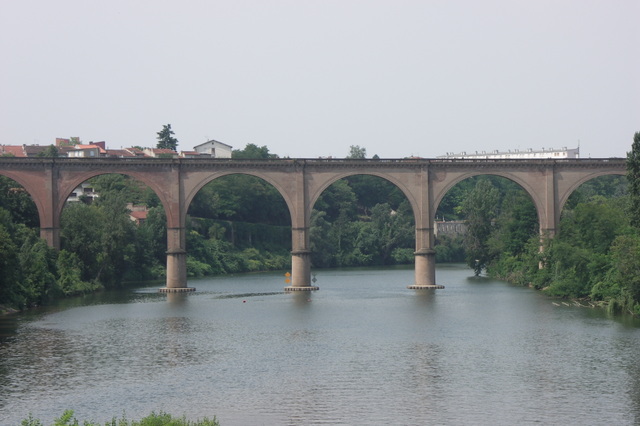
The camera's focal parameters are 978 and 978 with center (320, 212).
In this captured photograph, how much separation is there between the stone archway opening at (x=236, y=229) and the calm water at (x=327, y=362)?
3532cm

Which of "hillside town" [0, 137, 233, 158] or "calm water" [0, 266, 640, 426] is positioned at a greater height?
"hillside town" [0, 137, 233, 158]

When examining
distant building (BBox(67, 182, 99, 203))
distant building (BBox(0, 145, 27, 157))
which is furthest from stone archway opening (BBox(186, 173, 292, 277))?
distant building (BBox(0, 145, 27, 157))

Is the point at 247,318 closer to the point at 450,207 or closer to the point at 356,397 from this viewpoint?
the point at 356,397

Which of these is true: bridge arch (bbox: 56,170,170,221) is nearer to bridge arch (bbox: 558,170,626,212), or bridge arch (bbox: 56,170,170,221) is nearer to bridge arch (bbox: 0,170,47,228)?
bridge arch (bbox: 0,170,47,228)

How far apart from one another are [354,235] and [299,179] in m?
45.6

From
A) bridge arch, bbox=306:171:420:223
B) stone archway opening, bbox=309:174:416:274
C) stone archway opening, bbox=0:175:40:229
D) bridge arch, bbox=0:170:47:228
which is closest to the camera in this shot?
bridge arch, bbox=0:170:47:228

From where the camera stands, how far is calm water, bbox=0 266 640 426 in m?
29.1

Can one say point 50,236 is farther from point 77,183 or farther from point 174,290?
point 174,290

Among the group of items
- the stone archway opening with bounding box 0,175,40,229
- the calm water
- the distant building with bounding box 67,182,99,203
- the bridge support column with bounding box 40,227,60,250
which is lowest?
the calm water

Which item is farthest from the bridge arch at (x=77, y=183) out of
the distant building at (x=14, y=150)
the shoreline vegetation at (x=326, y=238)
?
the distant building at (x=14, y=150)

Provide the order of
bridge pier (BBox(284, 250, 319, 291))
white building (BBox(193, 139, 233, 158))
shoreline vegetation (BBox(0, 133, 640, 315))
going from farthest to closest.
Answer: white building (BBox(193, 139, 233, 158)) < bridge pier (BBox(284, 250, 319, 291)) < shoreline vegetation (BBox(0, 133, 640, 315))

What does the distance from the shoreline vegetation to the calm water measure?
123 inches

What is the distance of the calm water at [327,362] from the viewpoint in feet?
95.3

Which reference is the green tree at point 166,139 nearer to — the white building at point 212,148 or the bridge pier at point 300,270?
the white building at point 212,148
